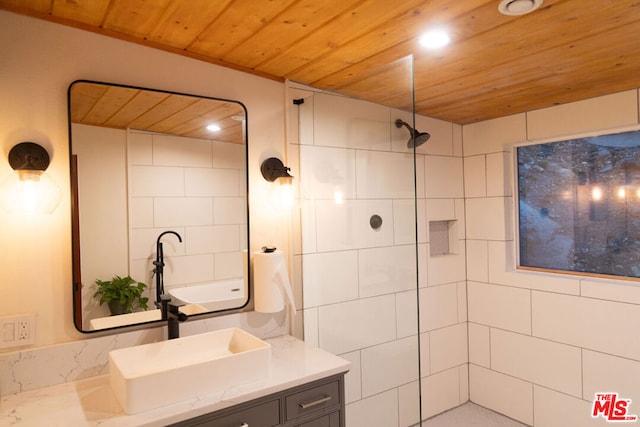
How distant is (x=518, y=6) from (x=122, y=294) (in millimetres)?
1972

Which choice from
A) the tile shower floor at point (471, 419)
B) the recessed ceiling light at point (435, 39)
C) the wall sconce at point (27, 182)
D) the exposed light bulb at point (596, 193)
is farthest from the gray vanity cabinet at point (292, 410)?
the exposed light bulb at point (596, 193)

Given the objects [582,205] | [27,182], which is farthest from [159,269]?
[582,205]

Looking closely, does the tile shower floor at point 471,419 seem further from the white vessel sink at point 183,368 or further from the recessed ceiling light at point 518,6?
the recessed ceiling light at point 518,6

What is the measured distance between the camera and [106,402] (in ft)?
4.97

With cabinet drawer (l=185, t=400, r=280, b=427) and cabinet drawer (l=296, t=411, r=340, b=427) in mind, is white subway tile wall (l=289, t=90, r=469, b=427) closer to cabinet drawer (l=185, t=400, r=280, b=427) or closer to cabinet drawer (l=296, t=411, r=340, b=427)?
cabinet drawer (l=296, t=411, r=340, b=427)

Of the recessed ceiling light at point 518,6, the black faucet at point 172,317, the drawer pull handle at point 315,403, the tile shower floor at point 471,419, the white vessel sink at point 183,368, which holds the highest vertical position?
the recessed ceiling light at point 518,6

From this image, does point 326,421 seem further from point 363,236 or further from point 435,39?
point 435,39

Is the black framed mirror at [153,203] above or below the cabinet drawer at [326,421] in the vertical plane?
above

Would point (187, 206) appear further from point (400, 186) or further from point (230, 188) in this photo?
point (400, 186)

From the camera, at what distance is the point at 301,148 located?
7.79 feet

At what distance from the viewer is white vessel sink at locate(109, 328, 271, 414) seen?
1.43 meters

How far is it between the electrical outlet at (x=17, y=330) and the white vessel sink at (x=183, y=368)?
1.03ft

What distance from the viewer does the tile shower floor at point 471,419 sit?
308cm

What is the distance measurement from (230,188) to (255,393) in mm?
1007
